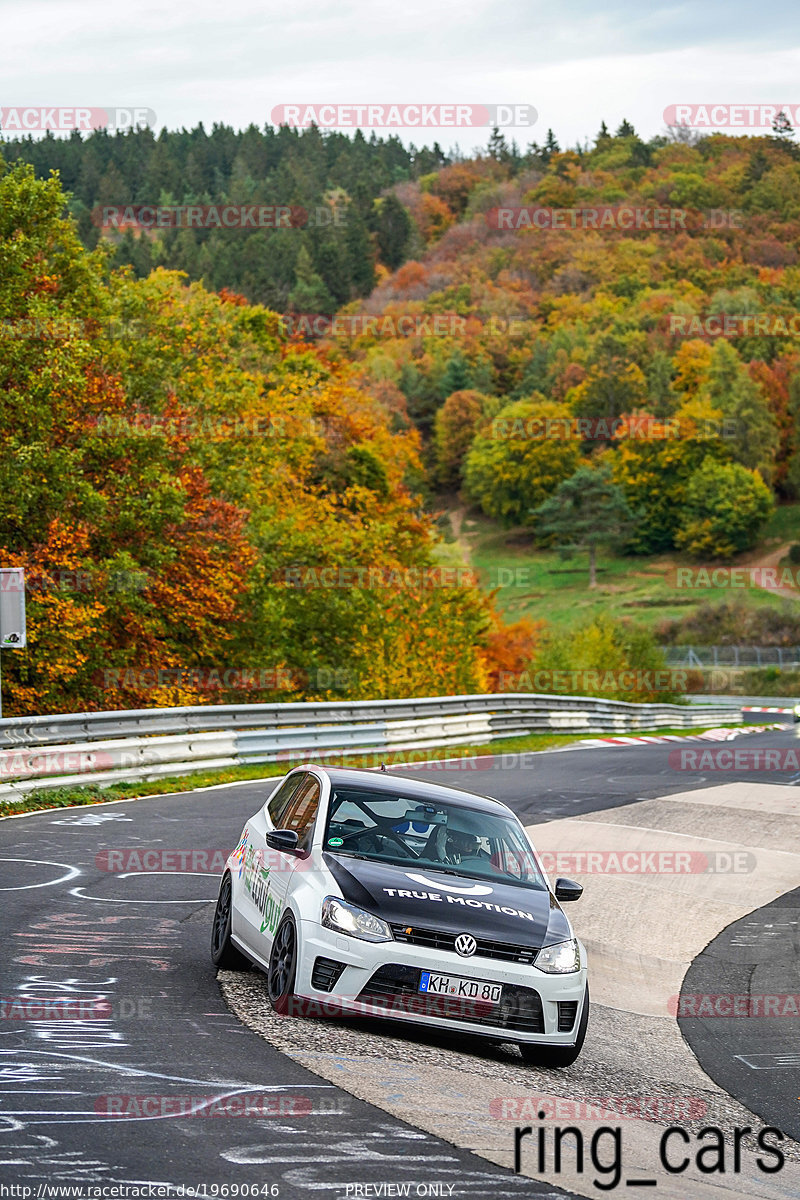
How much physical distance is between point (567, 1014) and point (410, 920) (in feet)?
3.39

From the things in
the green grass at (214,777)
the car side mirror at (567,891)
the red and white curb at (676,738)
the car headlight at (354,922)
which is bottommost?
the red and white curb at (676,738)

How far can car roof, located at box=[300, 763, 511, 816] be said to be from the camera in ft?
29.1

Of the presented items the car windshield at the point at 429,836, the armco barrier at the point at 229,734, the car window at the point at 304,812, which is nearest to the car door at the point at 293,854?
the car window at the point at 304,812

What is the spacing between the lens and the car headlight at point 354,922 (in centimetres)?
746

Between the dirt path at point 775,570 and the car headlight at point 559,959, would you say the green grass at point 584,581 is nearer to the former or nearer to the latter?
the dirt path at point 775,570

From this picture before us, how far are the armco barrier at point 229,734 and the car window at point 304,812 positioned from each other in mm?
8722

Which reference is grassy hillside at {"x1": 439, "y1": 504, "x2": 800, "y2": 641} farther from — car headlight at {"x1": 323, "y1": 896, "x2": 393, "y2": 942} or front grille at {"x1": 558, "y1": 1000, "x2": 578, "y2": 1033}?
car headlight at {"x1": 323, "y1": 896, "x2": 393, "y2": 942}

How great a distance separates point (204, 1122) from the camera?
570cm

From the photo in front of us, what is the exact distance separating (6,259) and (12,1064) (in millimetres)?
26210

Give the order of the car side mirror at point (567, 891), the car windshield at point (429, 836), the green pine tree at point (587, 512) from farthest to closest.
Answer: the green pine tree at point (587, 512) → the car side mirror at point (567, 891) → the car windshield at point (429, 836)

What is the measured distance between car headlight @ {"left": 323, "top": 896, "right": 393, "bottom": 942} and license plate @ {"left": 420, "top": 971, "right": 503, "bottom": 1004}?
30 cm

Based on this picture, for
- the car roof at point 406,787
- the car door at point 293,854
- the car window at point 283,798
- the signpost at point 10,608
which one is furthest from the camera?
the signpost at point 10,608

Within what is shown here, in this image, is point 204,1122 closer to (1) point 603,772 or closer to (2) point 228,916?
(2) point 228,916

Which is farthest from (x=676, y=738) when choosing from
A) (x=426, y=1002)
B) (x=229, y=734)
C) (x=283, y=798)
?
(x=426, y=1002)
